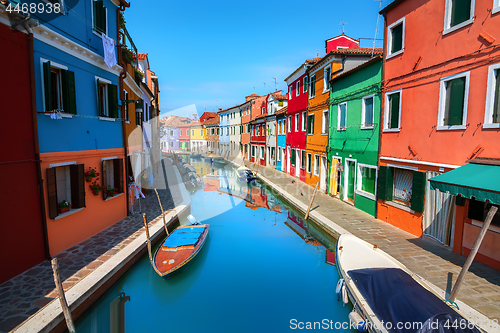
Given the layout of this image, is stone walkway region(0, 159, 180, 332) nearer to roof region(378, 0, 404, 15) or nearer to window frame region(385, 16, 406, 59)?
window frame region(385, 16, 406, 59)

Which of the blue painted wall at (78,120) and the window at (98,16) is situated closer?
the blue painted wall at (78,120)

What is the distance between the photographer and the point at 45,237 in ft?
26.1

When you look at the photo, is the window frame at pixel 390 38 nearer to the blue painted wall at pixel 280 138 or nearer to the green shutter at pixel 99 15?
the green shutter at pixel 99 15

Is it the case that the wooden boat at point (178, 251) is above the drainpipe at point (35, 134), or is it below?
below

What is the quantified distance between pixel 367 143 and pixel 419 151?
3.53 meters

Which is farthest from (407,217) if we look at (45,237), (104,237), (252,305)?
(45,237)

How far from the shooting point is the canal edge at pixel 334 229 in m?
5.56

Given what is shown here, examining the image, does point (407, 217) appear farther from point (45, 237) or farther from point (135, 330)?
point (45, 237)

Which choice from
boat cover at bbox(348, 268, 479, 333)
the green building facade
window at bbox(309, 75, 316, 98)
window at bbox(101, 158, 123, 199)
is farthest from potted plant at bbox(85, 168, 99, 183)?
window at bbox(309, 75, 316, 98)

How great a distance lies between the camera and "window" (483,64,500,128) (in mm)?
7523

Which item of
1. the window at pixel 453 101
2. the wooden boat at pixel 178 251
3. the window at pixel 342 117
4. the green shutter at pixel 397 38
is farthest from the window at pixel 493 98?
the wooden boat at pixel 178 251

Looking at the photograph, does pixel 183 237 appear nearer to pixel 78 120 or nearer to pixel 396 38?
pixel 78 120

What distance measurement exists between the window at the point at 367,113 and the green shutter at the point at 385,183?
8.20 feet

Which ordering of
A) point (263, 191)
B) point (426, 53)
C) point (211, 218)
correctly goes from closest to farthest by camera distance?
1. point (426, 53)
2. point (211, 218)
3. point (263, 191)
